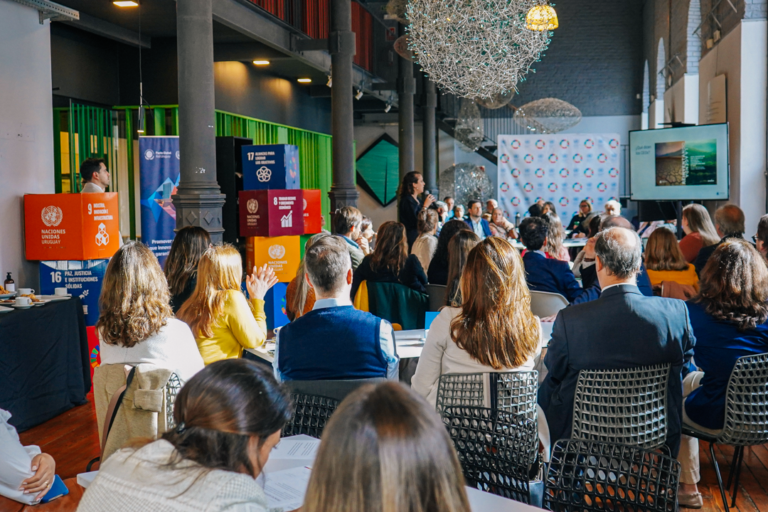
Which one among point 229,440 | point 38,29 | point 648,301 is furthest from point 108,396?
point 38,29

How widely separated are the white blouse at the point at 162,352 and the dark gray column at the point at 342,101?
621 cm

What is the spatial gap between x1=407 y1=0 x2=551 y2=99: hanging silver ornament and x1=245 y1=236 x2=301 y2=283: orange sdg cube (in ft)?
7.53

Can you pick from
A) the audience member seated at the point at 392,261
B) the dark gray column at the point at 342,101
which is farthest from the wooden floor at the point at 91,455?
the dark gray column at the point at 342,101

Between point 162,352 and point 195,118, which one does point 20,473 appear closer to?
point 162,352

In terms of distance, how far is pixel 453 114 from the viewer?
18188 mm

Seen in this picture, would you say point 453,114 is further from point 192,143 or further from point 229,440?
point 229,440

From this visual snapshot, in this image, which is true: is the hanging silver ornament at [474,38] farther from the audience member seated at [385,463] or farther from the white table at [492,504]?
the audience member seated at [385,463]

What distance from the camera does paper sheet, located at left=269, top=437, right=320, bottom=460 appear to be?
81.6 inches

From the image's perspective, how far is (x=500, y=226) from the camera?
1089cm

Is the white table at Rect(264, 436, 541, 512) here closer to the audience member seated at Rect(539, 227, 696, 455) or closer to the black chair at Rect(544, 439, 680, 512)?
the black chair at Rect(544, 439, 680, 512)

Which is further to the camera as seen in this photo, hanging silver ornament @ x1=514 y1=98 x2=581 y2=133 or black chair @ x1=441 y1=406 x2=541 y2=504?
hanging silver ornament @ x1=514 y1=98 x2=581 y2=133

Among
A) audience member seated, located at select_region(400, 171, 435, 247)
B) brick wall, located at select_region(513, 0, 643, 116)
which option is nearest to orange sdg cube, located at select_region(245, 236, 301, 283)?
audience member seated, located at select_region(400, 171, 435, 247)

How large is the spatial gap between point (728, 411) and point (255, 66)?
33.6 ft

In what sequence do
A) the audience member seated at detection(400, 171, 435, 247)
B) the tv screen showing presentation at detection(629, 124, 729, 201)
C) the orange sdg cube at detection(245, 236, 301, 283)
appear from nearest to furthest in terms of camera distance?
1. the orange sdg cube at detection(245, 236, 301, 283)
2. the audience member seated at detection(400, 171, 435, 247)
3. the tv screen showing presentation at detection(629, 124, 729, 201)
